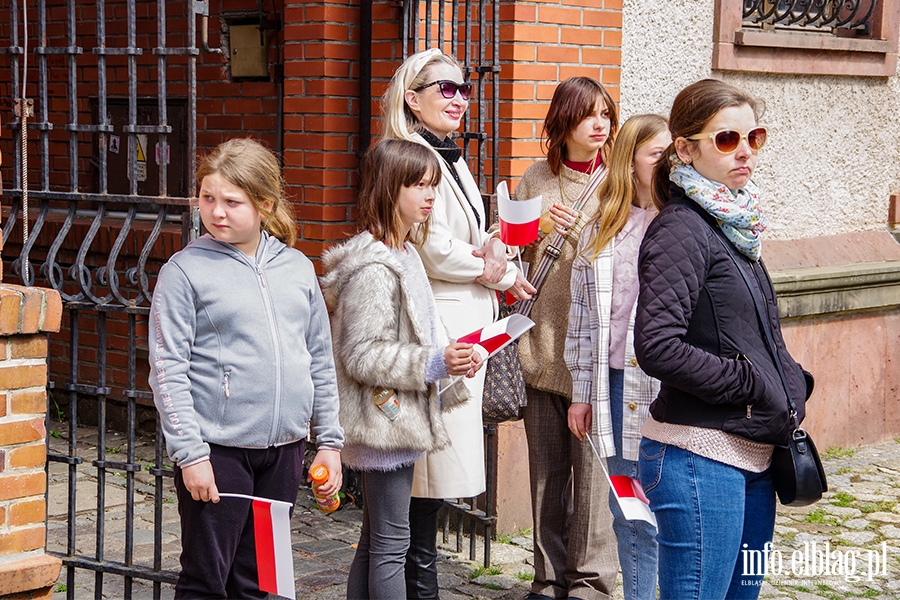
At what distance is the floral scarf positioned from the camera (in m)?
2.87

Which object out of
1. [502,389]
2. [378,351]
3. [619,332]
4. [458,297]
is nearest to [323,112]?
[458,297]

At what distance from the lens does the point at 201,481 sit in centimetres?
308

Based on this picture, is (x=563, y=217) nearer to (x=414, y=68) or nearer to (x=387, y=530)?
(x=414, y=68)

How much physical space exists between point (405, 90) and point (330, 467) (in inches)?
56.0

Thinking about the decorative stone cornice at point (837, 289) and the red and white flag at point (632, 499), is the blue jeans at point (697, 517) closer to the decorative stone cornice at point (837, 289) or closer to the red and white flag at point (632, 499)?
the red and white flag at point (632, 499)

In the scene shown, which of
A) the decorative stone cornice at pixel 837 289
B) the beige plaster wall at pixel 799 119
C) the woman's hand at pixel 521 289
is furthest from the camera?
the decorative stone cornice at pixel 837 289

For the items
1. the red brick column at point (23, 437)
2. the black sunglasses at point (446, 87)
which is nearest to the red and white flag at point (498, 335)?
the black sunglasses at point (446, 87)

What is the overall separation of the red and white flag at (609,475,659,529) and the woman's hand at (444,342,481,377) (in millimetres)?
579

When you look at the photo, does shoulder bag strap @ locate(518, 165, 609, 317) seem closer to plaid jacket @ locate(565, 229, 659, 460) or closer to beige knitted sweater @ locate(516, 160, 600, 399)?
beige knitted sweater @ locate(516, 160, 600, 399)

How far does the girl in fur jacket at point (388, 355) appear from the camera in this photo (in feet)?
11.4

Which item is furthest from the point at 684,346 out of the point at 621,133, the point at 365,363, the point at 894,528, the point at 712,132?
the point at 894,528

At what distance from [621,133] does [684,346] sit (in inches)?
52.1

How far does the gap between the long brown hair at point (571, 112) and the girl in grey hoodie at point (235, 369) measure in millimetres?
1329

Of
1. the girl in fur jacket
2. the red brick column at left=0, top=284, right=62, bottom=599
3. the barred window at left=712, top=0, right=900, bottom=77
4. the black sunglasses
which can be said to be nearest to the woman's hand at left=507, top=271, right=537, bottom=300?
the girl in fur jacket
